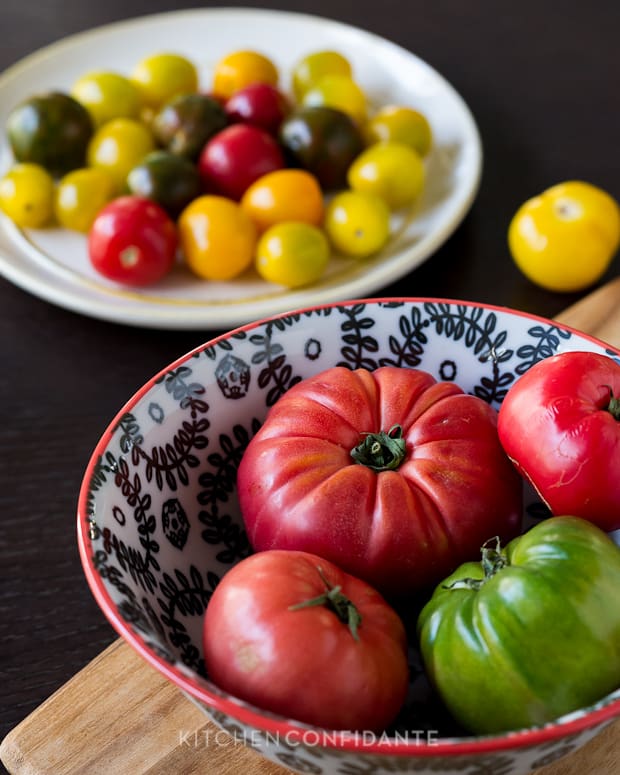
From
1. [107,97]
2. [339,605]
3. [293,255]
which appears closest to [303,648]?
[339,605]

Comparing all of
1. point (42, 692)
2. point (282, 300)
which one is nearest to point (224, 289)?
point (282, 300)

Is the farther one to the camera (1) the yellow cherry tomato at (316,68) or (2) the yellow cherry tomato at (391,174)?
(1) the yellow cherry tomato at (316,68)

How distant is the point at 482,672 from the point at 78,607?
445 mm

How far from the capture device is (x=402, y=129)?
1.37 metres

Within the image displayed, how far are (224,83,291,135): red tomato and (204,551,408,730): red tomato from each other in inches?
37.9

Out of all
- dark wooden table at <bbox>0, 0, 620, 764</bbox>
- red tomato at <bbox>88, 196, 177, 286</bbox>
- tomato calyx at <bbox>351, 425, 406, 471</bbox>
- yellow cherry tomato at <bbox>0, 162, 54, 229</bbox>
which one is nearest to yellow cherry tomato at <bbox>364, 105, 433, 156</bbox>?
dark wooden table at <bbox>0, 0, 620, 764</bbox>

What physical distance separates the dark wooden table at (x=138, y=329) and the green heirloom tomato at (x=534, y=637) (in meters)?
0.38

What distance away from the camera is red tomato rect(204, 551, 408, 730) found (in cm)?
55

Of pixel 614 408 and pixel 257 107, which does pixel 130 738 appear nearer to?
pixel 614 408

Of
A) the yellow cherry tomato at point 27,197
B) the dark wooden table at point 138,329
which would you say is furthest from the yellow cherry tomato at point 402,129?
the yellow cherry tomato at point 27,197

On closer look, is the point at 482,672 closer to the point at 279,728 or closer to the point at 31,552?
the point at 279,728

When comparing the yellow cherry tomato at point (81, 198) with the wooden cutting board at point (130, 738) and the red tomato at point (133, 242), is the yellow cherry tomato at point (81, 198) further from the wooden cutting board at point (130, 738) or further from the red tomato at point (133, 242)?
the wooden cutting board at point (130, 738)

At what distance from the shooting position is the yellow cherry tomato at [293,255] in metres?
1.16

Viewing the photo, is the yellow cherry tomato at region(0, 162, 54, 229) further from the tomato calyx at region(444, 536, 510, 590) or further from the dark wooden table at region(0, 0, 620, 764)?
the tomato calyx at region(444, 536, 510, 590)
